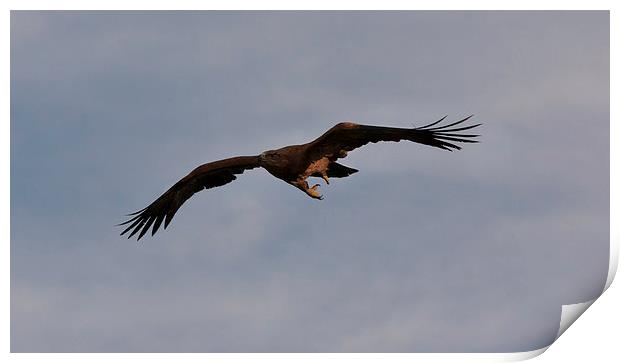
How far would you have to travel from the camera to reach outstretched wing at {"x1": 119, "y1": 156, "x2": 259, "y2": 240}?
8.70 metres

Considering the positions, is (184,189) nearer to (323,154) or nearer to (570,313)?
(323,154)

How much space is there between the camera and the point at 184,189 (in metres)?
9.16

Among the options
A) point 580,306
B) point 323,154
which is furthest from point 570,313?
point 323,154

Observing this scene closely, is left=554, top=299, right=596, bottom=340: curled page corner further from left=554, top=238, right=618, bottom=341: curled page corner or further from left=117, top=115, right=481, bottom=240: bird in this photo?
left=117, top=115, right=481, bottom=240: bird

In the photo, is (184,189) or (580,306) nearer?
(580,306)

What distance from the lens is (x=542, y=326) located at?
8.16 meters

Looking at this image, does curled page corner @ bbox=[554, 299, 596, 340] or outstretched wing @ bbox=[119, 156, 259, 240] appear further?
outstretched wing @ bbox=[119, 156, 259, 240]

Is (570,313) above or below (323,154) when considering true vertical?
below

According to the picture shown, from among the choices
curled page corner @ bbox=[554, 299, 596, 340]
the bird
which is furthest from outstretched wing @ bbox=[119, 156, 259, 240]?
curled page corner @ bbox=[554, 299, 596, 340]

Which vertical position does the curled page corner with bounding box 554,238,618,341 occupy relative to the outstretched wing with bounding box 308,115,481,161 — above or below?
below
